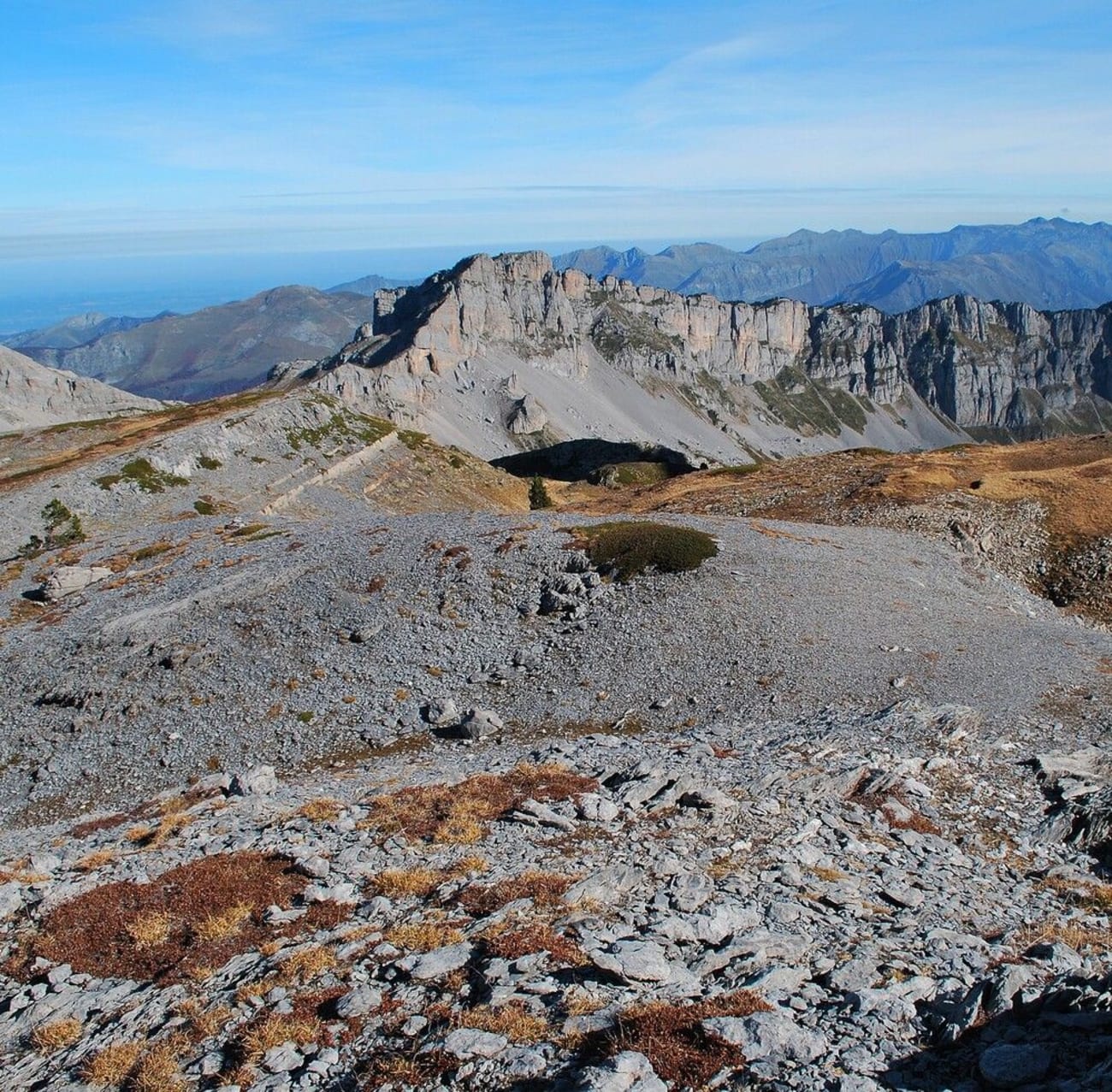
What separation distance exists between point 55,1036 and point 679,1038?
31.4 ft

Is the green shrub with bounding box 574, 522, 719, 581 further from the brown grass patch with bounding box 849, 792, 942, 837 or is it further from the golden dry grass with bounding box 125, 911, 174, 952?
the golden dry grass with bounding box 125, 911, 174, 952

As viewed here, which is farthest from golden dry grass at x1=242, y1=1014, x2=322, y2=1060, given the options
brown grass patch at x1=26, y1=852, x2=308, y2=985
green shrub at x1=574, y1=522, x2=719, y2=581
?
green shrub at x1=574, y1=522, x2=719, y2=581

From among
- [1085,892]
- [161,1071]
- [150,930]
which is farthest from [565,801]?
[1085,892]

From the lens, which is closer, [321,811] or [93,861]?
[93,861]

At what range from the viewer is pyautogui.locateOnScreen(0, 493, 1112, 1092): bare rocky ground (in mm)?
11570

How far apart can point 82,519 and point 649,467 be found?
87770mm

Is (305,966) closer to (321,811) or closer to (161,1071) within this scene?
(161,1071)

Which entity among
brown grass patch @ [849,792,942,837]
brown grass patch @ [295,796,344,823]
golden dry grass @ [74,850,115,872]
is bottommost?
golden dry grass @ [74,850,115,872]

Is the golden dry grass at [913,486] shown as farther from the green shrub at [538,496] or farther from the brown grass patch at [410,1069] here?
the brown grass patch at [410,1069]

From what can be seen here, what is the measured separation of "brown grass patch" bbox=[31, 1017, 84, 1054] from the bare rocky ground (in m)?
0.09

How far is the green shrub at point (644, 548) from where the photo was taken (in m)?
38.9

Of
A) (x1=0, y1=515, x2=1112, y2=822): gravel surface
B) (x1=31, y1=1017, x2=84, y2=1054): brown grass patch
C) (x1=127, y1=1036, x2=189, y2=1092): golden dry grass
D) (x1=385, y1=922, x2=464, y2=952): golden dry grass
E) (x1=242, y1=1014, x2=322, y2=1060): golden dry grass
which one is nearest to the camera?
(x1=127, y1=1036, x2=189, y2=1092): golden dry grass

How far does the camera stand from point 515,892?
53.5ft

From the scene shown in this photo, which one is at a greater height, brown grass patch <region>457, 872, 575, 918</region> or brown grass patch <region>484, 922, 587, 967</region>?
brown grass patch <region>484, 922, 587, 967</region>
